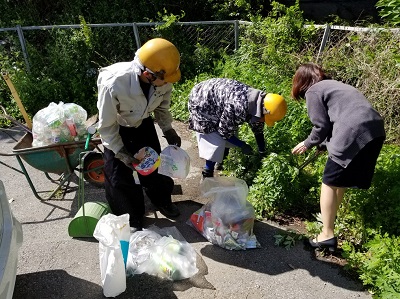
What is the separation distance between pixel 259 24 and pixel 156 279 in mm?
5177

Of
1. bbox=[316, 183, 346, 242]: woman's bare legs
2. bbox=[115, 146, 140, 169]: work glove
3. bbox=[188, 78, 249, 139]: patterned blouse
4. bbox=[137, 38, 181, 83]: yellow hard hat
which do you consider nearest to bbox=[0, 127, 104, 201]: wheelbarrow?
bbox=[115, 146, 140, 169]: work glove

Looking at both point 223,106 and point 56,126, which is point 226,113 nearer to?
point 223,106

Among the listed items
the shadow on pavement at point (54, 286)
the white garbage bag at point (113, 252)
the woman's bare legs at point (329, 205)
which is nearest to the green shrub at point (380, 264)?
the woman's bare legs at point (329, 205)

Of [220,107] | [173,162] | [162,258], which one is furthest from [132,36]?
[162,258]

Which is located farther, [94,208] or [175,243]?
[94,208]

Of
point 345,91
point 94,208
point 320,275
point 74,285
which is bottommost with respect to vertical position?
point 320,275

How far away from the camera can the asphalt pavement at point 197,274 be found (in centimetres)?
308

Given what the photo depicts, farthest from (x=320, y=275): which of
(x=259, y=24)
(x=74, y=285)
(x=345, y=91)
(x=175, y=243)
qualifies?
(x=259, y=24)

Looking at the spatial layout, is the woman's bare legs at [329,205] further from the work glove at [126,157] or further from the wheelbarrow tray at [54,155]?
the wheelbarrow tray at [54,155]

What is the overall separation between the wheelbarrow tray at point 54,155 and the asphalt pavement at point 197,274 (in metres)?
0.51

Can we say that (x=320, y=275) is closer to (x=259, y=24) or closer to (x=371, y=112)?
(x=371, y=112)

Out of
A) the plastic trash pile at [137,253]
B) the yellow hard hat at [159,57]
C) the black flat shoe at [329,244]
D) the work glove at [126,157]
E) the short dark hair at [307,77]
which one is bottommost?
the black flat shoe at [329,244]

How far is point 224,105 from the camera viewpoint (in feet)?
12.7

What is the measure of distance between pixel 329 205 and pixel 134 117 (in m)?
1.86
